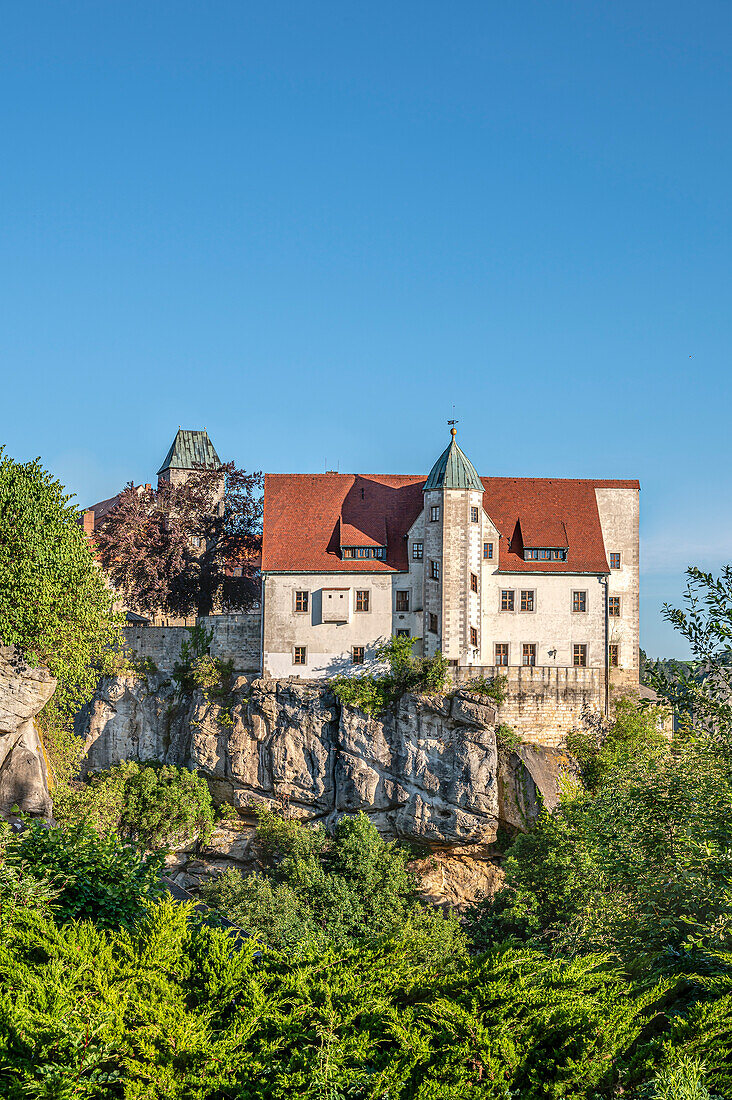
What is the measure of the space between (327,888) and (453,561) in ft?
47.3

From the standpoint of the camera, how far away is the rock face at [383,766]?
3681 cm

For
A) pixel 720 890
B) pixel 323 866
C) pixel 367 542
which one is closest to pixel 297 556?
pixel 367 542

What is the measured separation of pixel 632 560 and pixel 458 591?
8924 millimetres

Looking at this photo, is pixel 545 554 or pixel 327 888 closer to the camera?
pixel 327 888

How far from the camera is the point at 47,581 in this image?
27719 mm

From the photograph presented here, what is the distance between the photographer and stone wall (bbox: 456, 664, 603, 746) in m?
38.5

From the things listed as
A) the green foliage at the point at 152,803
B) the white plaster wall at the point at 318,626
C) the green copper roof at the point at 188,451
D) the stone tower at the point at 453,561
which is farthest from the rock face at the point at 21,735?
the green copper roof at the point at 188,451

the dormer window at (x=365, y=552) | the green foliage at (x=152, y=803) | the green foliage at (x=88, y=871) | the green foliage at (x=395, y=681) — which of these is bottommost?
the green foliage at (x=152, y=803)

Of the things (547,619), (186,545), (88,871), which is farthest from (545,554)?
(88,871)

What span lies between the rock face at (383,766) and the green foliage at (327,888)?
1.33m

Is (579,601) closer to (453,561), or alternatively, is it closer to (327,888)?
(453,561)

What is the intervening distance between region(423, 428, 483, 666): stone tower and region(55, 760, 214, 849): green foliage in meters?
11.5

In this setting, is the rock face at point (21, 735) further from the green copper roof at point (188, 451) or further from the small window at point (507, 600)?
the green copper roof at point (188, 451)

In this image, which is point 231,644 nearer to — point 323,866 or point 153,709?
point 153,709
